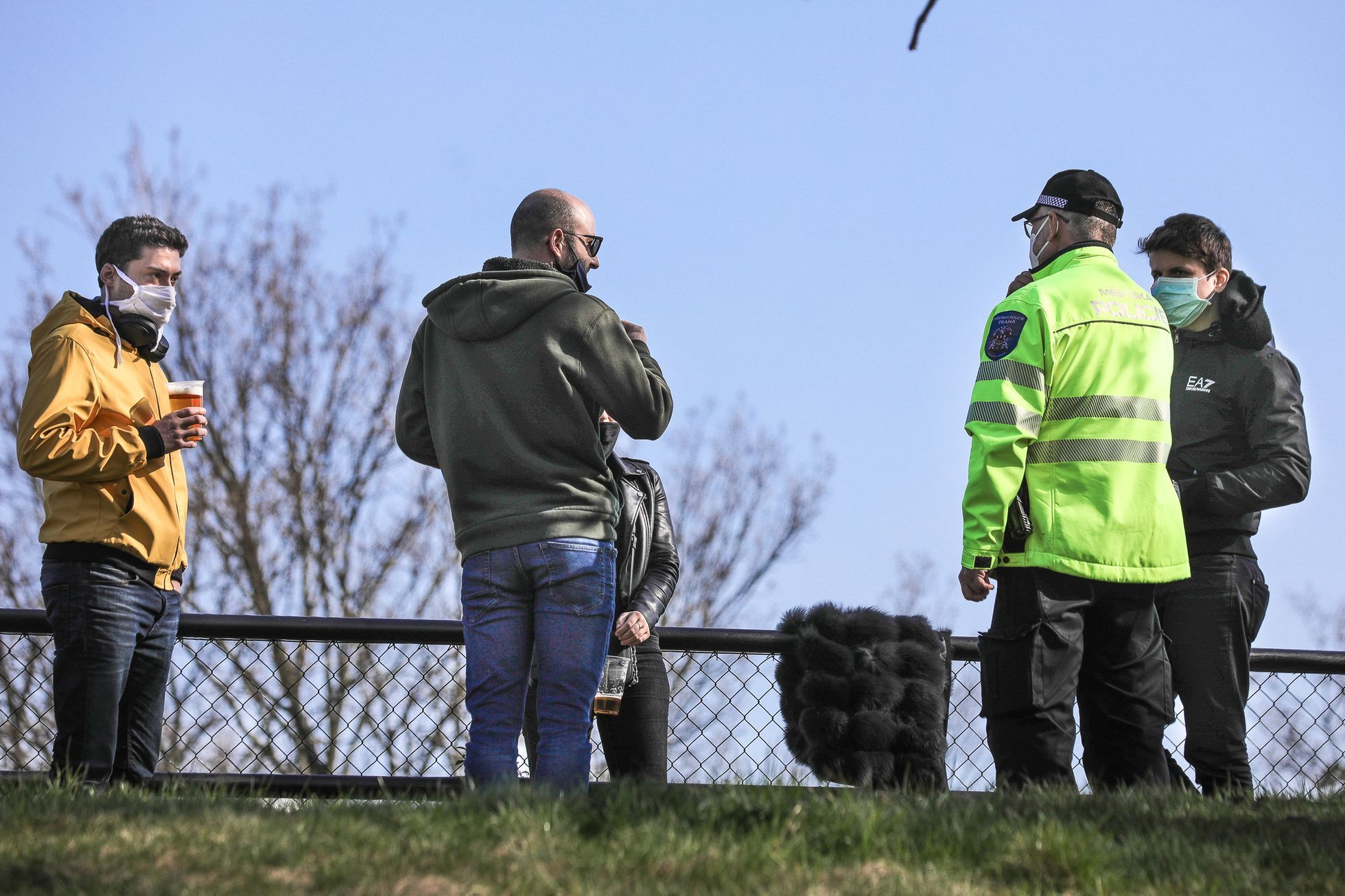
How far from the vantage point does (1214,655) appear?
4.40 metres

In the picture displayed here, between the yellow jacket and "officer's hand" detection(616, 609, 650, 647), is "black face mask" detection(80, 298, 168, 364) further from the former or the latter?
"officer's hand" detection(616, 609, 650, 647)

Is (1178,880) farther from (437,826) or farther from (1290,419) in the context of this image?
(1290,419)

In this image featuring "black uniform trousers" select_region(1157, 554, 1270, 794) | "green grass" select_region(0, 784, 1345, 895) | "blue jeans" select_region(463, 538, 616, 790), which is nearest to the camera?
"green grass" select_region(0, 784, 1345, 895)

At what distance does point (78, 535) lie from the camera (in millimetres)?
4086

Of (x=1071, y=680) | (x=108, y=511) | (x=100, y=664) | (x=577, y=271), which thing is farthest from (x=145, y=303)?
(x=1071, y=680)

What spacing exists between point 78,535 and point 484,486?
1.31 m

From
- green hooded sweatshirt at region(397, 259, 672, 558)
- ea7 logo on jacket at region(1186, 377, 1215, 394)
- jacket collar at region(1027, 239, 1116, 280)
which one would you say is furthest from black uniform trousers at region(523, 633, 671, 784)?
ea7 logo on jacket at region(1186, 377, 1215, 394)

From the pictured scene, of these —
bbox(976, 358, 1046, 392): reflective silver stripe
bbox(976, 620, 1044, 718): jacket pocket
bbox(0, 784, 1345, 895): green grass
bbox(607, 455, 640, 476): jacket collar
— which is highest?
bbox(976, 358, 1046, 392): reflective silver stripe

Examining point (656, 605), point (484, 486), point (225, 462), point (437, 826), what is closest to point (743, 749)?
point (656, 605)

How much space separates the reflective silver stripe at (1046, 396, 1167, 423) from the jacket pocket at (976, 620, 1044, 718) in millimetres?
661

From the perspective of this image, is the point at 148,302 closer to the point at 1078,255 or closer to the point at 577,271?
the point at 577,271

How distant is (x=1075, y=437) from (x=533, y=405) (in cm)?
165

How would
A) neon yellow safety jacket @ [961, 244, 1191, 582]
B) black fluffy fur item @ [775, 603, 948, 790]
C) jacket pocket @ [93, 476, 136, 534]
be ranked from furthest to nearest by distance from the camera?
black fluffy fur item @ [775, 603, 948, 790], jacket pocket @ [93, 476, 136, 534], neon yellow safety jacket @ [961, 244, 1191, 582]

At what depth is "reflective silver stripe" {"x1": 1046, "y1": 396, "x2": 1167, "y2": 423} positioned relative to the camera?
13.2ft
